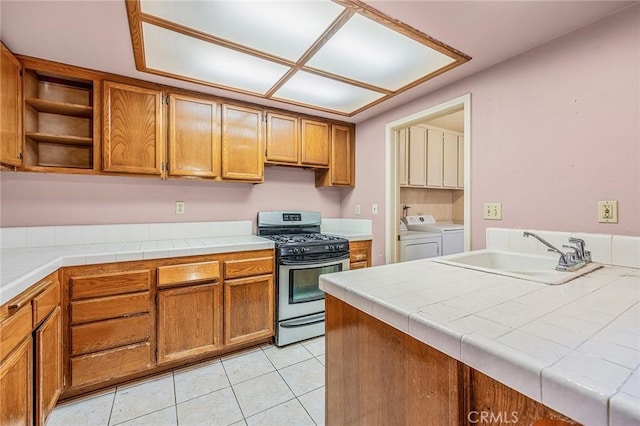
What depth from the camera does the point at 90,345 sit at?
175cm

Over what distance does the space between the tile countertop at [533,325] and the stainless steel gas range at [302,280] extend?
4.16ft

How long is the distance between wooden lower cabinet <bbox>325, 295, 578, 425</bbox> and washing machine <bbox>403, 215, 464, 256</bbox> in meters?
2.61

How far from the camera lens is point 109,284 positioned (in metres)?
1.79

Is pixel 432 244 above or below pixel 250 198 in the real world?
below

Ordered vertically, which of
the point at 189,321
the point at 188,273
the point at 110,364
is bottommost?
the point at 110,364

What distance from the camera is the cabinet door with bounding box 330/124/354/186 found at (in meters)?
3.16

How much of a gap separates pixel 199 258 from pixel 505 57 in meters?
→ 2.49

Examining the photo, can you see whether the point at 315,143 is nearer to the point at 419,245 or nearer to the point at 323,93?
the point at 323,93

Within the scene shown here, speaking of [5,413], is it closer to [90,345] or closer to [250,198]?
[90,345]

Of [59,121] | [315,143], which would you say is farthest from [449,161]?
[59,121]

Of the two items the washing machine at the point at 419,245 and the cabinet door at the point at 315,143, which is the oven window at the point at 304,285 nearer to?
the washing machine at the point at 419,245

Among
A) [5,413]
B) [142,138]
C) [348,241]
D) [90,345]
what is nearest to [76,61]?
[142,138]

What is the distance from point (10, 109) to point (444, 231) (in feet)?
12.7

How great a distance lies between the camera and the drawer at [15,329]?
3.53ft
